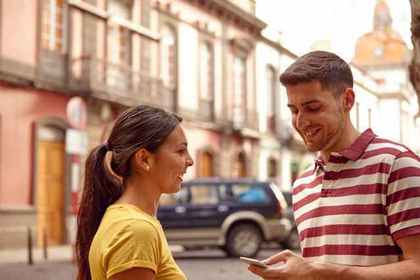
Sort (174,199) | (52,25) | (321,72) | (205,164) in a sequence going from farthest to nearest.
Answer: (205,164)
(52,25)
(174,199)
(321,72)

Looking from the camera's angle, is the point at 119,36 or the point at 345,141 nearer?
the point at 345,141

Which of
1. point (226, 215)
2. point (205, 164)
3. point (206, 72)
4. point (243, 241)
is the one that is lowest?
point (243, 241)

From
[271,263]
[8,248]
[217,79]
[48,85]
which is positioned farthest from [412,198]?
[217,79]

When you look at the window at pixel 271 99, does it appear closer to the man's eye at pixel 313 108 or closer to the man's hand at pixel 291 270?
the man's eye at pixel 313 108

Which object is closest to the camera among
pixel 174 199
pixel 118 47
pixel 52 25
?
pixel 174 199

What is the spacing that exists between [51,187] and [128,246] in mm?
20361

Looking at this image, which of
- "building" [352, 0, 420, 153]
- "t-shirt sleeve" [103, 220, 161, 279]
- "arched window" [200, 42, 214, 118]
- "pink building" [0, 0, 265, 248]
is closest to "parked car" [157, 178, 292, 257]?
"pink building" [0, 0, 265, 248]

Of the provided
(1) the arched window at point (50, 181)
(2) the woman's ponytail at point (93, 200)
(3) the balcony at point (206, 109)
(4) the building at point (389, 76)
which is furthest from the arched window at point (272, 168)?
(2) the woman's ponytail at point (93, 200)

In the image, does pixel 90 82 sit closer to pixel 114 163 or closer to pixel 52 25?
pixel 52 25

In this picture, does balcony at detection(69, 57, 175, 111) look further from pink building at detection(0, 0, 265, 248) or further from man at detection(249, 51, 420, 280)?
man at detection(249, 51, 420, 280)

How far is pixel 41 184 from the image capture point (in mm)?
22078

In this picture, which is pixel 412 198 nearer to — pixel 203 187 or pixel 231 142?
pixel 203 187

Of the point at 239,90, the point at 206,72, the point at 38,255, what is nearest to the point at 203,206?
the point at 38,255

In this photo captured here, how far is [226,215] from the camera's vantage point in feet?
58.5
